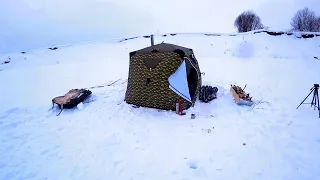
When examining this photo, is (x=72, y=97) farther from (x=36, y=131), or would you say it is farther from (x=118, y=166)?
(x=118, y=166)

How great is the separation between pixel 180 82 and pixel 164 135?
8.34 ft

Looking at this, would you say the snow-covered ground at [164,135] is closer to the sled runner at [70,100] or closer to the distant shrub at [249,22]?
the sled runner at [70,100]

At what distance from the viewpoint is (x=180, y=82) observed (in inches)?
347

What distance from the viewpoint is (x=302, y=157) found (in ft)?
18.5

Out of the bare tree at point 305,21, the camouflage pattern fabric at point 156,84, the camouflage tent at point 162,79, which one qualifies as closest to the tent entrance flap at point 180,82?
the camouflage tent at point 162,79

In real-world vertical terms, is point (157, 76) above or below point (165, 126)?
above

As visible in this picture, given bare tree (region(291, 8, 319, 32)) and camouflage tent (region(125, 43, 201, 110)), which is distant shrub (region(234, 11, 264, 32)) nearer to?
bare tree (region(291, 8, 319, 32))

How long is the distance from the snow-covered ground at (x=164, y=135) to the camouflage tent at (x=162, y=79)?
42 cm

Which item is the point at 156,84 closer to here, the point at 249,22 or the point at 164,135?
the point at 164,135

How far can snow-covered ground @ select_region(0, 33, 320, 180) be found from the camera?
547 cm

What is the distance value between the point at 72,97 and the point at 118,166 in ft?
16.6

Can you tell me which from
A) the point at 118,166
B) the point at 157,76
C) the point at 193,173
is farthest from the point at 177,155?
the point at 157,76

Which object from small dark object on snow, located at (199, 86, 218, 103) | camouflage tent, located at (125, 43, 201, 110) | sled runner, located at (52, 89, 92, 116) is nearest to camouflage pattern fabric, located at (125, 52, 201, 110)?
camouflage tent, located at (125, 43, 201, 110)

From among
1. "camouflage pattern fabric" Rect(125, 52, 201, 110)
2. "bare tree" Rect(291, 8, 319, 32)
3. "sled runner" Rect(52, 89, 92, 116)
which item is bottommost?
"sled runner" Rect(52, 89, 92, 116)
